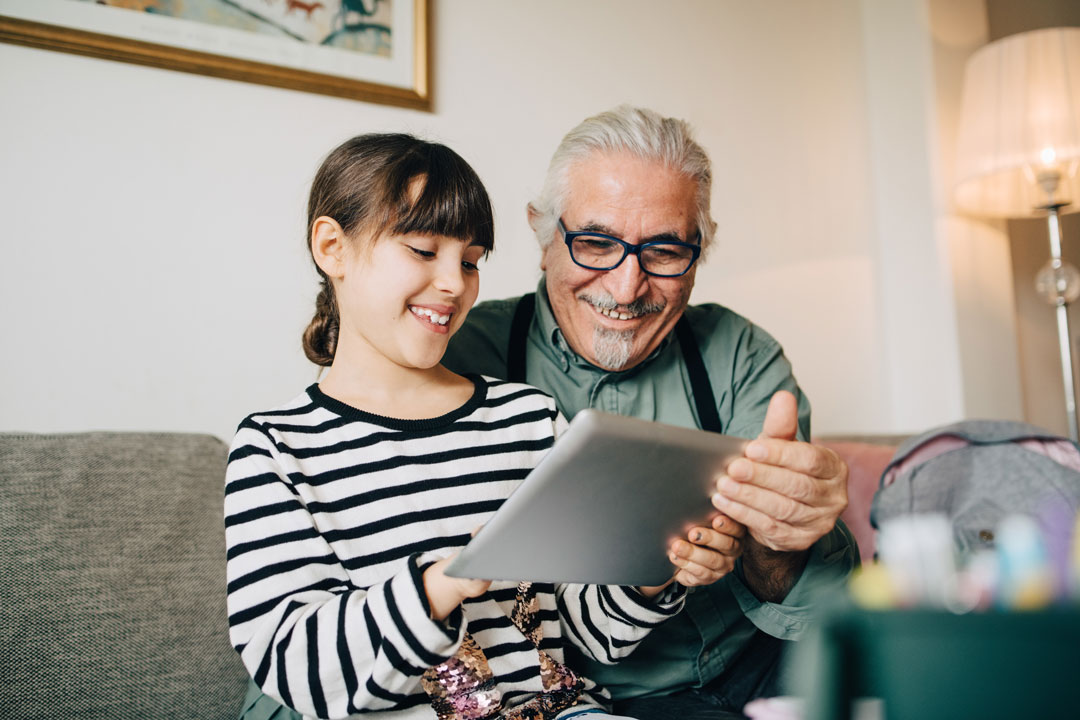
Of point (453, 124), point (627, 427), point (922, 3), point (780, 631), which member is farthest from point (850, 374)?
point (627, 427)

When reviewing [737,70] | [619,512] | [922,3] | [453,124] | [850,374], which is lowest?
[619,512]

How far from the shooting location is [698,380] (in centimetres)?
134

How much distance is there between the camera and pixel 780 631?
3.35ft

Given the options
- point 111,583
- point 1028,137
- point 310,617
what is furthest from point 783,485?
point 1028,137

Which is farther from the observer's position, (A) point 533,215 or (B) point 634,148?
(A) point 533,215

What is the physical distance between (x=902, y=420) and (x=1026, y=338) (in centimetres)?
85

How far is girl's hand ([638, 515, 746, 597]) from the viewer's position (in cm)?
82

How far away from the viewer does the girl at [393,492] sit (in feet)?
2.44

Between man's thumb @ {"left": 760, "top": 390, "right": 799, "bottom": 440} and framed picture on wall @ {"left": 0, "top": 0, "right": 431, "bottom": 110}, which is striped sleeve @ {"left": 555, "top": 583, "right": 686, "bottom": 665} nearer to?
man's thumb @ {"left": 760, "top": 390, "right": 799, "bottom": 440}

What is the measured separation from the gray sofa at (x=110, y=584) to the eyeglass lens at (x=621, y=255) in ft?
2.52

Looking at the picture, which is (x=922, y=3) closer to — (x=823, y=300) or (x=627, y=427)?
(x=823, y=300)

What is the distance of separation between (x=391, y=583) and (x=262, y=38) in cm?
137

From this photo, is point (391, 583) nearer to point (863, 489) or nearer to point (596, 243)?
point (596, 243)

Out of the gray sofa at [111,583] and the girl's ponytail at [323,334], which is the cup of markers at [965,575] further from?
the gray sofa at [111,583]
